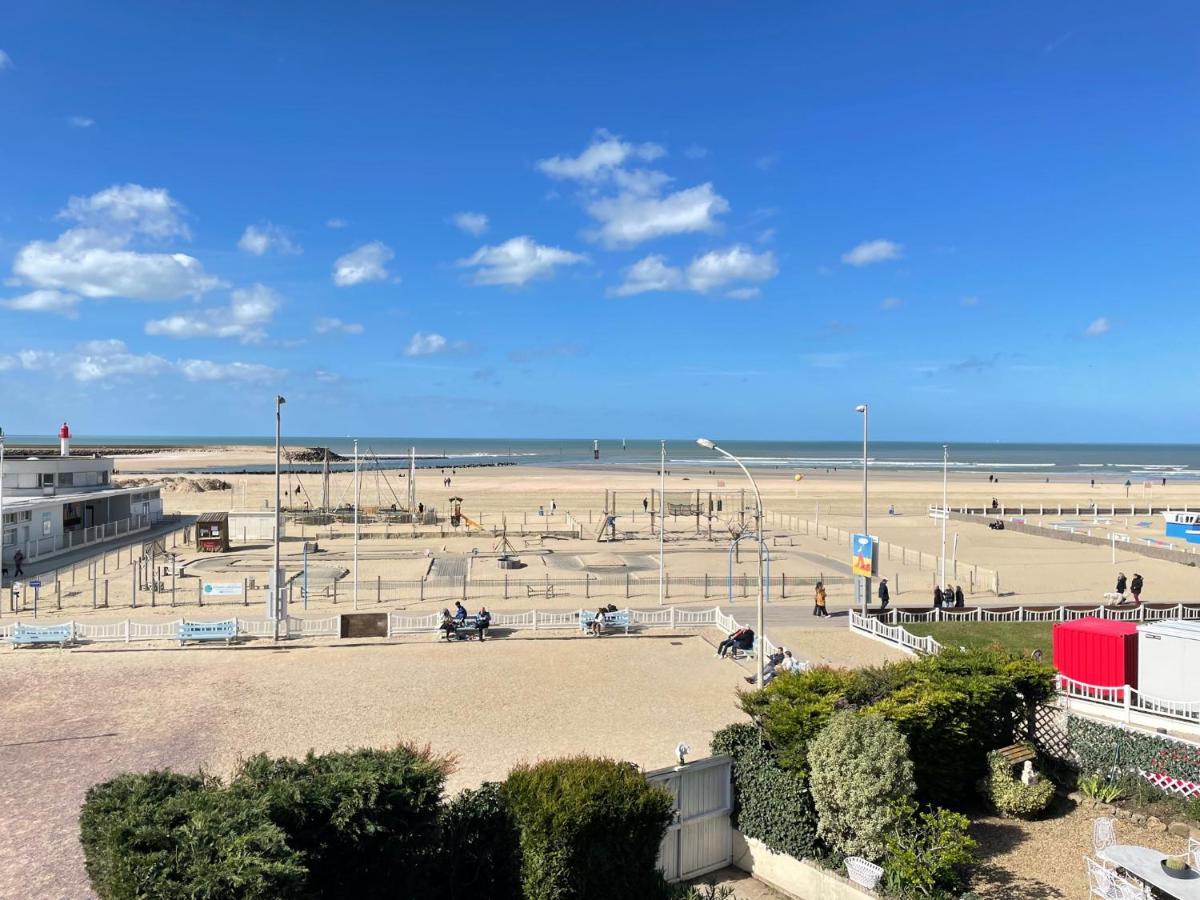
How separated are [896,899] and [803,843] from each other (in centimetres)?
144

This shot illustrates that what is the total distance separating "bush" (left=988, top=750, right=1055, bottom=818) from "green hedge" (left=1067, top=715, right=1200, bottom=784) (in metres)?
1.38

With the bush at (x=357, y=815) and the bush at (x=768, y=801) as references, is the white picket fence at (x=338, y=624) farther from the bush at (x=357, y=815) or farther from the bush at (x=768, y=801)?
the bush at (x=357, y=815)

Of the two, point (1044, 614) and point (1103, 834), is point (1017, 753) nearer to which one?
point (1103, 834)

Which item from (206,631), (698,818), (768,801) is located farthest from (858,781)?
(206,631)

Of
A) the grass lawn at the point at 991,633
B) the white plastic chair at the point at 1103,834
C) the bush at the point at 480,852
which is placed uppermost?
the bush at the point at 480,852

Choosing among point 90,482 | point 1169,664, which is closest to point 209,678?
point 1169,664

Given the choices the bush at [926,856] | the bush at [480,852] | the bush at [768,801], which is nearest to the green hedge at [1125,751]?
the bush at [926,856]

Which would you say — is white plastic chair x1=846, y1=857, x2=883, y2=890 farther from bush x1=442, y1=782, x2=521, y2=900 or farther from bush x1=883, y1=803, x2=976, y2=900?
bush x1=442, y1=782, x2=521, y2=900

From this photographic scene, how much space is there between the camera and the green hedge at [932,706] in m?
11.8

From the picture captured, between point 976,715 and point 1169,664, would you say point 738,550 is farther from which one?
point 976,715

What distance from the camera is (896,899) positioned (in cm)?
1005

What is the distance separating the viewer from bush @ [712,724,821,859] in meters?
11.3

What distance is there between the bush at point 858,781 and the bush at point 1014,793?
132 inches

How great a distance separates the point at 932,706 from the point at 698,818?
4141mm
